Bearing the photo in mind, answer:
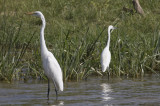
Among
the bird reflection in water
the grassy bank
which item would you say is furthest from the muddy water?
the grassy bank

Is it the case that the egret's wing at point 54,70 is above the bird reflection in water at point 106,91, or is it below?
above

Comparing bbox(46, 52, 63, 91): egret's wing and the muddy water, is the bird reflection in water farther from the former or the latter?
bbox(46, 52, 63, 91): egret's wing

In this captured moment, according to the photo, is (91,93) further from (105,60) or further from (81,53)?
(105,60)

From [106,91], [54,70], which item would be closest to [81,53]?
[106,91]

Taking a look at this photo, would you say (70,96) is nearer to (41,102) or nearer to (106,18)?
(41,102)

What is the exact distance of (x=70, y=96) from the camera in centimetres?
796

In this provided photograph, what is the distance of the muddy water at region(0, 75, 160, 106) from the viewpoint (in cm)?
745

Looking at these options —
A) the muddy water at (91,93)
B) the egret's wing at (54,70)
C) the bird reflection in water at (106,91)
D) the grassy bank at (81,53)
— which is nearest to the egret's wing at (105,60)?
the grassy bank at (81,53)

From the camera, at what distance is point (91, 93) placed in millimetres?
8258

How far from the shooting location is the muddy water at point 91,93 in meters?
7.45

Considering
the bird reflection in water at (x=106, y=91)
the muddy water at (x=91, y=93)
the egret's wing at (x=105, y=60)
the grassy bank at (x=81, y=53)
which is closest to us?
the muddy water at (x=91, y=93)

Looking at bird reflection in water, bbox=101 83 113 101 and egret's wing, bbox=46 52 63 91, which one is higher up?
egret's wing, bbox=46 52 63 91

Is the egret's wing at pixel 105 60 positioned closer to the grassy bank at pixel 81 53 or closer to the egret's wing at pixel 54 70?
the grassy bank at pixel 81 53

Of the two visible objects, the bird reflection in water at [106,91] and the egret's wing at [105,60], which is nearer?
the bird reflection in water at [106,91]
